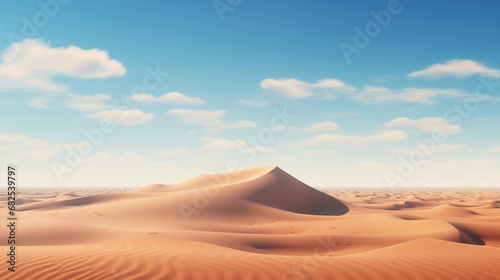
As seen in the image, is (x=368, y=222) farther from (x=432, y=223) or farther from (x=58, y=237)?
(x=58, y=237)

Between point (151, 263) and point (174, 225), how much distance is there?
17.3 meters

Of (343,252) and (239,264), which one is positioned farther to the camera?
(343,252)

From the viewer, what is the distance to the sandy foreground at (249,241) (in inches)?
356

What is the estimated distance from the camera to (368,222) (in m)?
27.6

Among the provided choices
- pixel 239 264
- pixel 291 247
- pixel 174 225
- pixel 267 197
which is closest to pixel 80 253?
pixel 239 264

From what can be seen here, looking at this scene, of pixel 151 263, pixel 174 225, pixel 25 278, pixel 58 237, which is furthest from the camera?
pixel 174 225

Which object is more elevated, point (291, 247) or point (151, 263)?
point (151, 263)

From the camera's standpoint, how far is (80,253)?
10672 mm

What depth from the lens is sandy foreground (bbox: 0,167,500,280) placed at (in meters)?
9.04

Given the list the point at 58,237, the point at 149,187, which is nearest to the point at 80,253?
the point at 58,237

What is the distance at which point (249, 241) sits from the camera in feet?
62.5

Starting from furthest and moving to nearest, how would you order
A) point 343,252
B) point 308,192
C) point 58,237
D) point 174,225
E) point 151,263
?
point 308,192 → point 174,225 → point 58,237 → point 343,252 → point 151,263

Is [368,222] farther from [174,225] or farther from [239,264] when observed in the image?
[239,264]

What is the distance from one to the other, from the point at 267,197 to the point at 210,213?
8602mm
